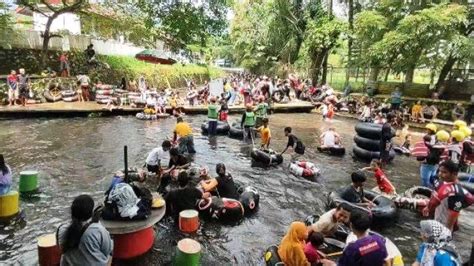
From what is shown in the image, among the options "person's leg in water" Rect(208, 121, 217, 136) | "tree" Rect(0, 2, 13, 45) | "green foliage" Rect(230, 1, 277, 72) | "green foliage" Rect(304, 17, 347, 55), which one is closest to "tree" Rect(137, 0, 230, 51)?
"person's leg in water" Rect(208, 121, 217, 136)

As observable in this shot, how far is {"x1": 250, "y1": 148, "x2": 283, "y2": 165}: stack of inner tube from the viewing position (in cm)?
1294

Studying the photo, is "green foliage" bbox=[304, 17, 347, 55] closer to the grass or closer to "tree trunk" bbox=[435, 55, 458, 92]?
the grass

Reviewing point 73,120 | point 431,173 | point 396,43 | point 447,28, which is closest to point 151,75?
point 73,120

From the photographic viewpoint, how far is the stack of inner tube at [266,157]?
12938mm

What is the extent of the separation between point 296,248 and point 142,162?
320 inches

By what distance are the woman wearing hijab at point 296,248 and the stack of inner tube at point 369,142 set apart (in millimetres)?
8945

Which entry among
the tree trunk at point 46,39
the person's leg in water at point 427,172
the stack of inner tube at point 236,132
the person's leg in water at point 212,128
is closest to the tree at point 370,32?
the stack of inner tube at point 236,132

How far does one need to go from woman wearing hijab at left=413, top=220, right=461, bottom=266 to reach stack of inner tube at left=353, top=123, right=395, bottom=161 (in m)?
9.43

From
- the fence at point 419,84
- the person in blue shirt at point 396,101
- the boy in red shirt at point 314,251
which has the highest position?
the fence at point 419,84

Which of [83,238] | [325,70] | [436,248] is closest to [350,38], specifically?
[325,70]

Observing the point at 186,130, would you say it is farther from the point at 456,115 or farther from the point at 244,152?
the point at 456,115

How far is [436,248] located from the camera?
452 cm

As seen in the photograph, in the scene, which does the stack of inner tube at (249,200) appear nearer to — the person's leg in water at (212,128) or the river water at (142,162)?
the river water at (142,162)

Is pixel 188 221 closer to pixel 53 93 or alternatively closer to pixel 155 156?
pixel 155 156
